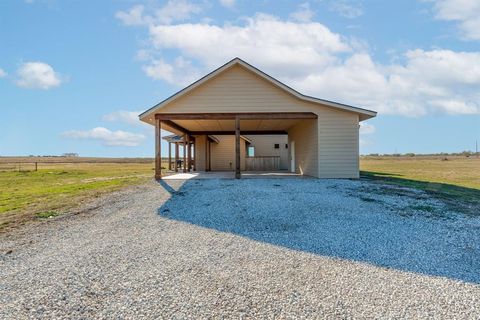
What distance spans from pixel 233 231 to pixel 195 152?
21.1 meters

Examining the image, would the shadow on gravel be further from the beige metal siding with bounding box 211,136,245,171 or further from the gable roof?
the beige metal siding with bounding box 211,136,245,171

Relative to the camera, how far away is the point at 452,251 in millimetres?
6340

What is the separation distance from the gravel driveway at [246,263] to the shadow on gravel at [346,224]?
1.5 inches

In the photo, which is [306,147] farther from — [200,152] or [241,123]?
[200,152]

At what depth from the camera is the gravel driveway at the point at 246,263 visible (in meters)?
4.08

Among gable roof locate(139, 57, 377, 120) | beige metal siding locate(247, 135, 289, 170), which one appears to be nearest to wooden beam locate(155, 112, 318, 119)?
gable roof locate(139, 57, 377, 120)

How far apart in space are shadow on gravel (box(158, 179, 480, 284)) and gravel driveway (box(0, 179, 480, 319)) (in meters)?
0.04

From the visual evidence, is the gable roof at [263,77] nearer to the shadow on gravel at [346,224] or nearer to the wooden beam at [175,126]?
the wooden beam at [175,126]

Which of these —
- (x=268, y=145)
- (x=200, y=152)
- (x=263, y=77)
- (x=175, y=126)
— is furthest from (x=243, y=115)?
(x=268, y=145)

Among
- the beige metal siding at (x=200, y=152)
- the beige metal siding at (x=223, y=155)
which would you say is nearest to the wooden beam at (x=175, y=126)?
the beige metal siding at (x=200, y=152)

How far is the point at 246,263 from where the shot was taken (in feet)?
17.9

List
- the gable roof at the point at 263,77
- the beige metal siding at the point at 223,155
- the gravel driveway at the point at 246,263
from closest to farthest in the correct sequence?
the gravel driveway at the point at 246,263
the gable roof at the point at 263,77
the beige metal siding at the point at 223,155

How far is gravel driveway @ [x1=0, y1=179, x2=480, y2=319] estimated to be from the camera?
4.08 meters

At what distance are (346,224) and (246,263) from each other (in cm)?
345
